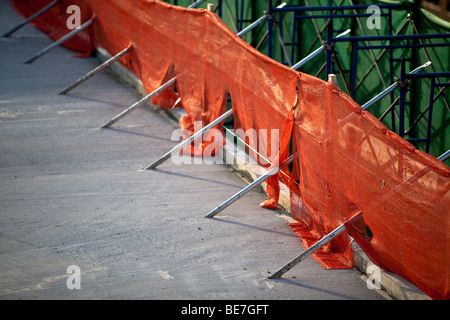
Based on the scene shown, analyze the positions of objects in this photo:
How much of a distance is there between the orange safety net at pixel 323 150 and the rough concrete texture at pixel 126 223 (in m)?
0.47

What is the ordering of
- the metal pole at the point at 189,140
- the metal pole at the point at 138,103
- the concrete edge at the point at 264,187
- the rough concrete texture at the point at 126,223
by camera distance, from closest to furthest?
the concrete edge at the point at 264,187 < the rough concrete texture at the point at 126,223 < the metal pole at the point at 189,140 < the metal pole at the point at 138,103

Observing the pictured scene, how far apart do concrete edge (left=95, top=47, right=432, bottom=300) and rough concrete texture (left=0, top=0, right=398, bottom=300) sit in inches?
4.7

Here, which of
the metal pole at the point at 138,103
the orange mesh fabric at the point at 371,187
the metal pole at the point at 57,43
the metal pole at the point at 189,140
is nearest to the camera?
the orange mesh fabric at the point at 371,187

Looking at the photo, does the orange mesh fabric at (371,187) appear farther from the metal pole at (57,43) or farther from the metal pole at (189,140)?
the metal pole at (57,43)

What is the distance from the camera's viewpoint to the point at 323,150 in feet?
22.4

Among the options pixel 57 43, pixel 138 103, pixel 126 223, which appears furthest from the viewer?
pixel 57 43

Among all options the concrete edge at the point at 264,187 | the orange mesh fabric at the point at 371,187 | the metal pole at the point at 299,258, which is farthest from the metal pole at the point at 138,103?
the metal pole at the point at 299,258

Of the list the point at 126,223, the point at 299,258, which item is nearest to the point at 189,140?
the point at 126,223

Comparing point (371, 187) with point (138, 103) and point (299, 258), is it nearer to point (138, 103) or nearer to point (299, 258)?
point (299, 258)

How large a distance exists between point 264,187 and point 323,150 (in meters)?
2.12

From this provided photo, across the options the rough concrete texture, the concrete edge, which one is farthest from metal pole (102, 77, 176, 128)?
the concrete edge

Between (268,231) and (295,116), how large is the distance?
134 centimetres

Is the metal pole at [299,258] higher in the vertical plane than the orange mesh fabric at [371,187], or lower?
lower

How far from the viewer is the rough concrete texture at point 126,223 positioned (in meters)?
6.34
